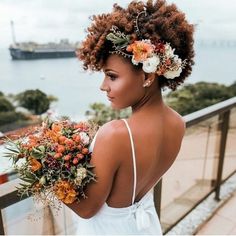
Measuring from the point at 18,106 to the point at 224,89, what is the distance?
19.4 m

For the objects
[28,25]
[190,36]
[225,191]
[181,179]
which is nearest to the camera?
[190,36]

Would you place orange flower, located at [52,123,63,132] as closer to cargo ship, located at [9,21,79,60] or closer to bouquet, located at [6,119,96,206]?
bouquet, located at [6,119,96,206]

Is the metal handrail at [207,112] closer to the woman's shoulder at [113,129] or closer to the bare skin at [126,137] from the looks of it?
the bare skin at [126,137]

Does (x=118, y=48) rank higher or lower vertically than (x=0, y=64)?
higher

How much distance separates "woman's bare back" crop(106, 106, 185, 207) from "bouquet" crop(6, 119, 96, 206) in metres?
0.12

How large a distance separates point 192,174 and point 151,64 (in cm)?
207

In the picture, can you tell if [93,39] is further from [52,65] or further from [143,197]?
[52,65]

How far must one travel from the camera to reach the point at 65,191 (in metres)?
0.96

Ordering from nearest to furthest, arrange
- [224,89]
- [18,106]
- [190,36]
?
1. [190,36]
2. [224,89]
3. [18,106]

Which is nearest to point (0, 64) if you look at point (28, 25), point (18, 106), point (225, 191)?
point (28, 25)

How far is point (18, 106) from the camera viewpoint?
2831 centimetres

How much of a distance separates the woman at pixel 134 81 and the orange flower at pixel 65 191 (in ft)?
0.21

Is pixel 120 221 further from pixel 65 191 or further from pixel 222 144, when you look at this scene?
pixel 222 144

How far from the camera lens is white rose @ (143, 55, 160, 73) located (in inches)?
34.9
